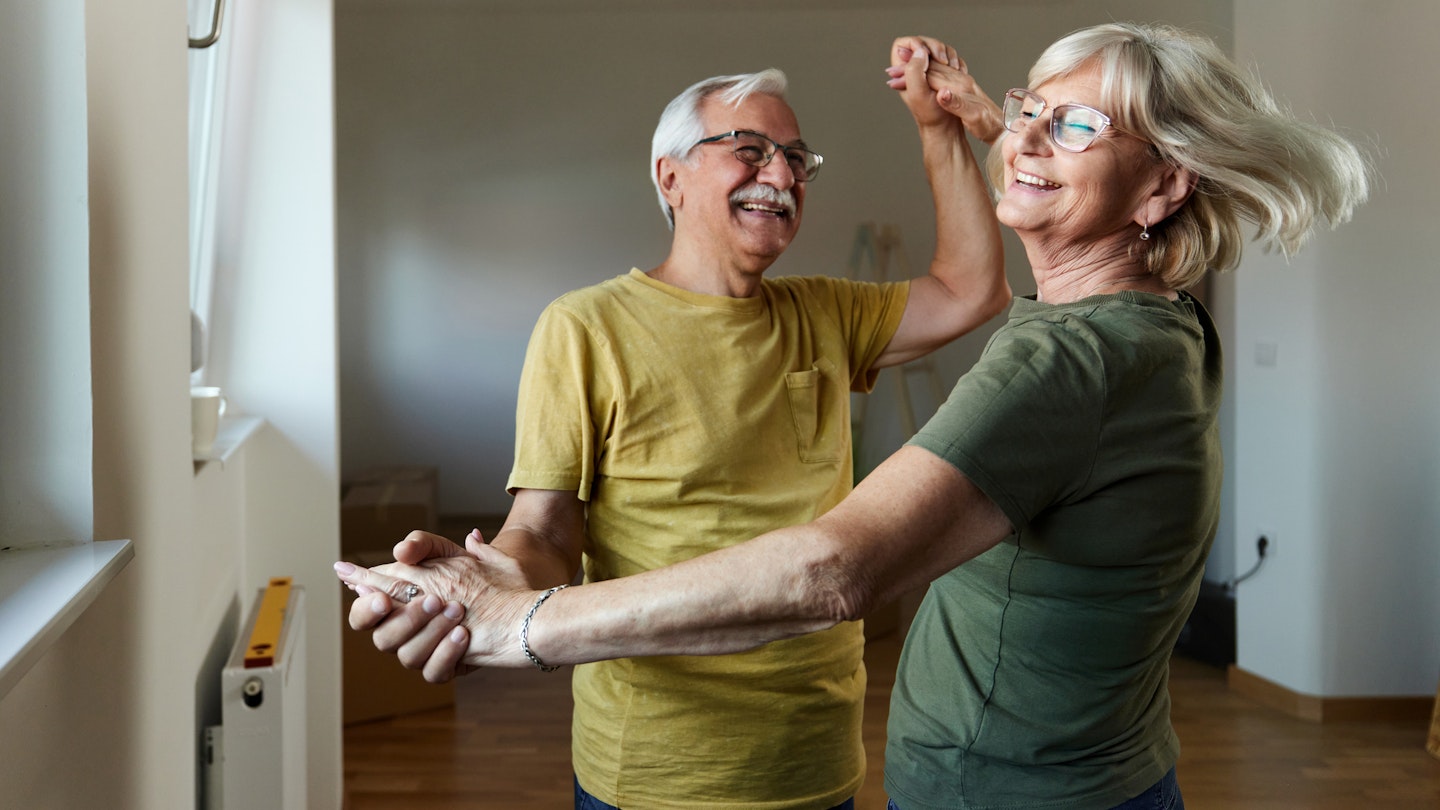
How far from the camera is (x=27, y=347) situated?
124 centimetres

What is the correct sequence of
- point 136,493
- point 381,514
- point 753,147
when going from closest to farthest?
point 136,493 → point 753,147 → point 381,514

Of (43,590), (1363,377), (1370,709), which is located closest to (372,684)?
(43,590)

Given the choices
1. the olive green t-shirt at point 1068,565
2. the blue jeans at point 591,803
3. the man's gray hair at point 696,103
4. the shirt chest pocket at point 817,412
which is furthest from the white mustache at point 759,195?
the blue jeans at point 591,803

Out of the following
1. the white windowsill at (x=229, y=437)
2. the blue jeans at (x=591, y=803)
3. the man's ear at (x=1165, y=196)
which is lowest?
the blue jeans at (x=591, y=803)

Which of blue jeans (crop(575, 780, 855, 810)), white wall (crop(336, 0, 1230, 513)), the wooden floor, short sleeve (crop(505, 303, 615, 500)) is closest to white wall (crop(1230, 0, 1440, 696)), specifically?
the wooden floor

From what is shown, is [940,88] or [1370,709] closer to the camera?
[940,88]

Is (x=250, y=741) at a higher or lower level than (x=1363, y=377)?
lower

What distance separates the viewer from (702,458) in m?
1.64

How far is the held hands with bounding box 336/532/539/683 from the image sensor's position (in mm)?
1200

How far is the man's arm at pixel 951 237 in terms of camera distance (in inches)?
76.4

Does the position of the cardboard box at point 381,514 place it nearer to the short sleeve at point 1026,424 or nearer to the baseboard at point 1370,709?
the baseboard at point 1370,709

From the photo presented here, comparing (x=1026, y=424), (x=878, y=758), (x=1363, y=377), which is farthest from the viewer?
(x=1363, y=377)

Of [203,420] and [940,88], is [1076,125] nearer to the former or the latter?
[940,88]

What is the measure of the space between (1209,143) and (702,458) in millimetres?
741
